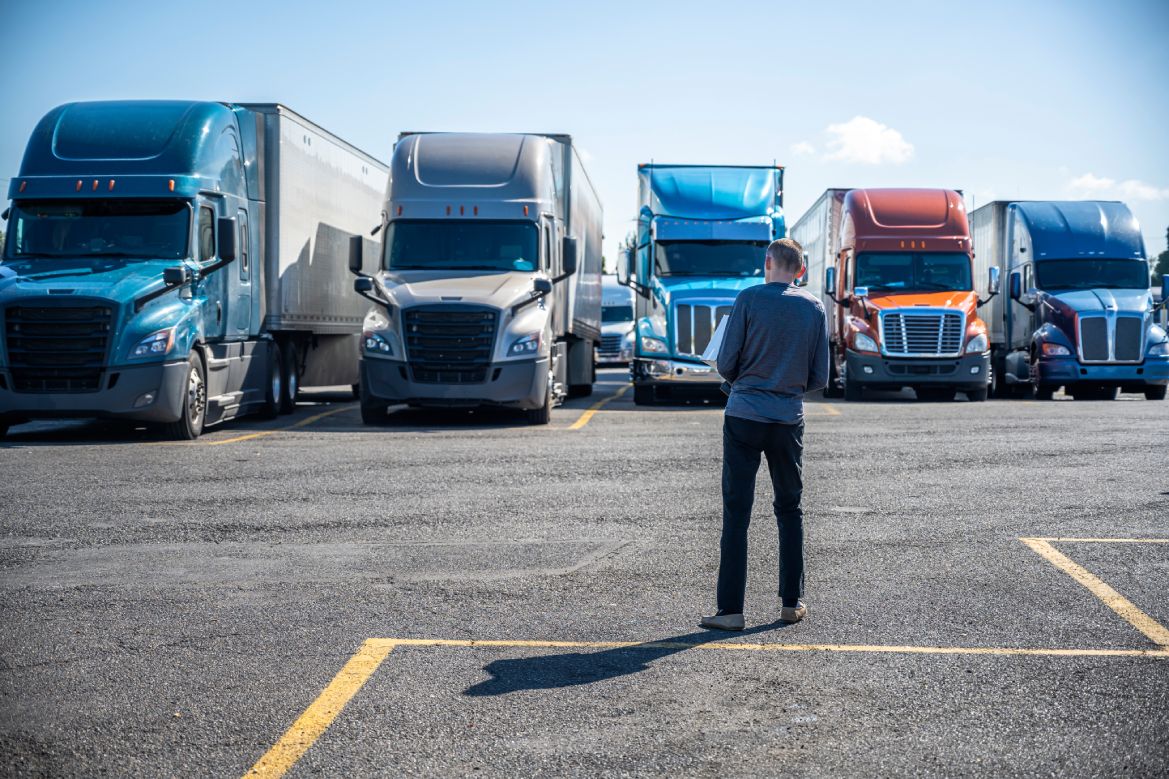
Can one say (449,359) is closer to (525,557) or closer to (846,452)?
(846,452)

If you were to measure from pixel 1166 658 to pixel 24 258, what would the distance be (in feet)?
44.9

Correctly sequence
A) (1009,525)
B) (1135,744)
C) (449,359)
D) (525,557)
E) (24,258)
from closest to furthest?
(1135,744)
(525,557)
(1009,525)
(24,258)
(449,359)

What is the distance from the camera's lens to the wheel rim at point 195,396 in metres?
15.5

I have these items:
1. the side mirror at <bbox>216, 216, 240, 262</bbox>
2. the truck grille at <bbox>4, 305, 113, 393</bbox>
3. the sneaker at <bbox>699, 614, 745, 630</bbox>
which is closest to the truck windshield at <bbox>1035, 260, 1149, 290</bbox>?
the side mirror at <bbox>216, 216, 240, 262</bbox>

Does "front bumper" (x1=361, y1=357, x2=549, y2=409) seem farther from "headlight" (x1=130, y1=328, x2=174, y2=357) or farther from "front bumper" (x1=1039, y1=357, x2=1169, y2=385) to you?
"front bumper" (x1=1039, y1=357, x2=1169, y2=385)

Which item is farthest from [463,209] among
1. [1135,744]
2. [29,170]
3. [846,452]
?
[1135,744]

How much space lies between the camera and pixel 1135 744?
4.54m

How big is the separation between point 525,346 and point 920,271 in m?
9.89

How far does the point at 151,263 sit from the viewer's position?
51.4ft

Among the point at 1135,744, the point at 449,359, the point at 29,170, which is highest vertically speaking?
the point at 29,170

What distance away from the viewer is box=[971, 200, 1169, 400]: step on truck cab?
25.1m

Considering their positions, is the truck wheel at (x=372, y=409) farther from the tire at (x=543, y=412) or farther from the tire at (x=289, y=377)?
the tire at (x=289, y=377)

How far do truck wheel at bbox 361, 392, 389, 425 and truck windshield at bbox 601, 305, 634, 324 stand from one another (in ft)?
80.3

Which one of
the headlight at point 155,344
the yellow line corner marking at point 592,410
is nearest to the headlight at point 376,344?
the yellow line corner marking at point 592,410
